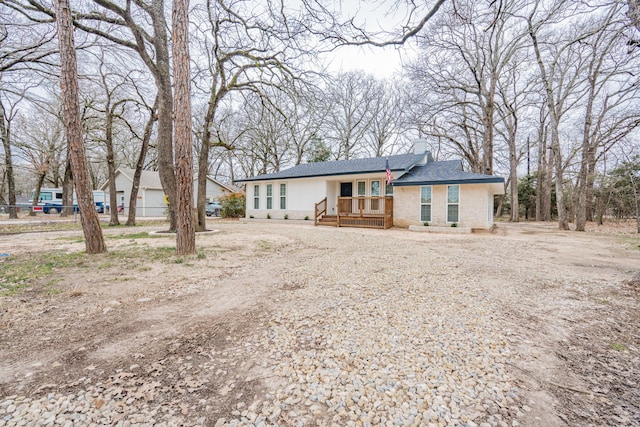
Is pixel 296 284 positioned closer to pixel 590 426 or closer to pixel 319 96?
pixel 590 426

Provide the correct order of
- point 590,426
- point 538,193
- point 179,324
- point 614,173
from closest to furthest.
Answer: point 590,426 < point 179,324 < point 614,173 < point 538,193

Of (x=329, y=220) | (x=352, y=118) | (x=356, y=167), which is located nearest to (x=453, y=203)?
(x=356, y=167)

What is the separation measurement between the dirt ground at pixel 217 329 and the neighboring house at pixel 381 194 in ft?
22.0

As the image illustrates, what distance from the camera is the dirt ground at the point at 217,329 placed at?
68.6 inches

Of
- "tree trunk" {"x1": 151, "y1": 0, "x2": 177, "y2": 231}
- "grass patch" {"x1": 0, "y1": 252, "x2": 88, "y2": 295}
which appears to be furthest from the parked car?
"grass patch" {"x1": 0, "y1": 252, "x2": 88, "y2": 295}

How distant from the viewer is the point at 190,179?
562 centimetres

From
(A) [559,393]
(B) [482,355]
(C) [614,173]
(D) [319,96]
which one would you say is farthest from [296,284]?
(C) [614,173]

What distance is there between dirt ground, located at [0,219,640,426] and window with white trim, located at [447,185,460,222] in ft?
22.0

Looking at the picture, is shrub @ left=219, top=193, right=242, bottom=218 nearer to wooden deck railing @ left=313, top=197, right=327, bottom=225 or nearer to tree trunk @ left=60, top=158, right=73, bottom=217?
wooden deck railing @ left=313, top=197, right=327, bottom=225

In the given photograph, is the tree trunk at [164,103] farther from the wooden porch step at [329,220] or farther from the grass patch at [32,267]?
the wooden porch step at [329,220]

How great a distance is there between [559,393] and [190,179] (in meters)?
5.91

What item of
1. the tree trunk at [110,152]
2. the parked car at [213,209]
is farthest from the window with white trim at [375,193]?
the parked car at [213,209]

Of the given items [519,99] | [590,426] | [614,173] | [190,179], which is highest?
[519,99]

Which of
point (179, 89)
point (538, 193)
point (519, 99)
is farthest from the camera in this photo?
point (538, 193)
